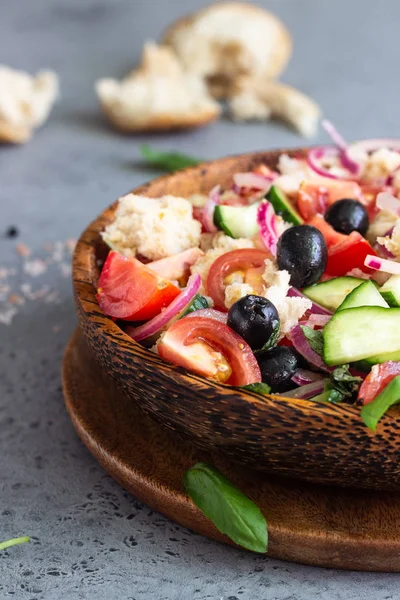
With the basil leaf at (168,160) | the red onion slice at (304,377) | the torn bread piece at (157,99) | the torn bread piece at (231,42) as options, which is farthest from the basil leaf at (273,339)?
the torn bread piece at (231,42)

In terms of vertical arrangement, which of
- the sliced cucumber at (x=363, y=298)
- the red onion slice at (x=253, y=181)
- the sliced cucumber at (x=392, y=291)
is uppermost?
the red onion slice at (x=253, y=181)

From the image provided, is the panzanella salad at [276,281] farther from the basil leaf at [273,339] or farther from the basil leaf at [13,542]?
the basil leaf at [13,542]

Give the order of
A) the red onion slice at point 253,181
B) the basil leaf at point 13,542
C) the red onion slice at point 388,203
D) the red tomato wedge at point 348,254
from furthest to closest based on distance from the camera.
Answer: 1. the red onion slice at point 253,181
2. the red onion slice at point 388,203
3. the red tomato wedge at point 348,254
4. the basil leaf at point 13,542

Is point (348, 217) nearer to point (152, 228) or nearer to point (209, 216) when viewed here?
point (209, 216)

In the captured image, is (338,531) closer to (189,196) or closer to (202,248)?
(202,248)

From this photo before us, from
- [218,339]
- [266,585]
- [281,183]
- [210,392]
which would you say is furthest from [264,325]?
[281,183]

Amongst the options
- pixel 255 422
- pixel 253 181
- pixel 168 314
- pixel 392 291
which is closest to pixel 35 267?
pixel 253 181

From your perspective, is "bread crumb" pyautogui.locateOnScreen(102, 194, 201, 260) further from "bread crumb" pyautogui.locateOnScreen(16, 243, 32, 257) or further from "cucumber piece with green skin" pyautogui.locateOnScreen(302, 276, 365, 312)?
"bread crumb" pyautogui.locateOnScreen(16, 243, 32, 257)
